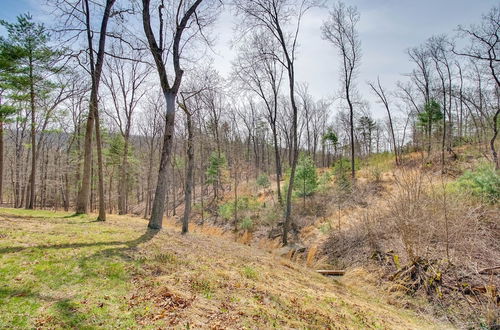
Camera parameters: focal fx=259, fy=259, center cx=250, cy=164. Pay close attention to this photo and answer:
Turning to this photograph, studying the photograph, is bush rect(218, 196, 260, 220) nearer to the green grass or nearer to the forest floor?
the forest floor

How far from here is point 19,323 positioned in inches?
106

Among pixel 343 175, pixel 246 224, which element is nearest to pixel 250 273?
pixel 246 224

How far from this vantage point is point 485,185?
29.2ft

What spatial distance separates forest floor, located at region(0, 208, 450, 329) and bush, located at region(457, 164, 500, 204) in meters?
5.44

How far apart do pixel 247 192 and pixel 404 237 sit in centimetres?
1782

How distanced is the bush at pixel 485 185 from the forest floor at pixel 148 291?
17.8ft

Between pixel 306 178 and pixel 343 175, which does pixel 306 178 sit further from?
pixel 343 175

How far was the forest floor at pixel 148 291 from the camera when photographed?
305 cm

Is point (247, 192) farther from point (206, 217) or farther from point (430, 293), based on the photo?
point (430, 293)

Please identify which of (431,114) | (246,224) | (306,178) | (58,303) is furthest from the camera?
(431,114)

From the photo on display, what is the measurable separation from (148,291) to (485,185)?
10.9m

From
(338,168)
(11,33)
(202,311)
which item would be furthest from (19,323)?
(338,168)

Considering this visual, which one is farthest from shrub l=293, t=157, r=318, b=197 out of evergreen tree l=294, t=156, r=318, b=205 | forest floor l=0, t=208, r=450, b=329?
forest floor l=0, t=208, r=450, b=329

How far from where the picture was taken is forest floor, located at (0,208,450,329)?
3051 millimetres
